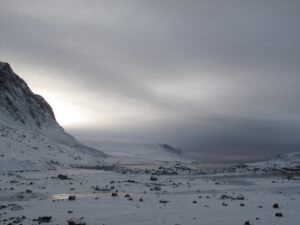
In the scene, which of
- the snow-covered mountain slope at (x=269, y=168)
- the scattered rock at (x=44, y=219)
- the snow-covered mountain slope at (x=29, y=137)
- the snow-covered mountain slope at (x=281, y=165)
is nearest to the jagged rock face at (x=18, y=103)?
the snow-covered mountain slope at (x=29, y=137)

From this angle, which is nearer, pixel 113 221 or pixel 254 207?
pixel 113 221

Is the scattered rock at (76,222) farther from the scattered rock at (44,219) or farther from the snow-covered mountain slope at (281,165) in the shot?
the snow-covered mountain slope at (281,165)

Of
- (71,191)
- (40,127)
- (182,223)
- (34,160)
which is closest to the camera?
(182,223)

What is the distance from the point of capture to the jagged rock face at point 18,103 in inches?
5143

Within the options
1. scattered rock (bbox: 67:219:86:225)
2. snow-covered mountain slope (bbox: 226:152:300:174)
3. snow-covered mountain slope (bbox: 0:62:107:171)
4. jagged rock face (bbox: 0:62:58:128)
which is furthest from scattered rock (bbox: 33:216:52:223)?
jagged rock face (bbox: 0:62:58:128)

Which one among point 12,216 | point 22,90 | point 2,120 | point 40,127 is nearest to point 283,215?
point 12,216

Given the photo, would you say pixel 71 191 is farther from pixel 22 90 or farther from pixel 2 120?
pixel 22 90

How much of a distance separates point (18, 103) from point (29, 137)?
36680 mm

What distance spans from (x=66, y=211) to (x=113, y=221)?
4.06 m

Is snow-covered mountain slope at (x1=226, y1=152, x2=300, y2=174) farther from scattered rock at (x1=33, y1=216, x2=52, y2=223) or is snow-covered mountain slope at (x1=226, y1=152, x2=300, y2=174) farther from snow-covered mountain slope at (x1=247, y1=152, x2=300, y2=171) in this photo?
scattered rock at (x1=33, y1=216, x2=52, y2=223)

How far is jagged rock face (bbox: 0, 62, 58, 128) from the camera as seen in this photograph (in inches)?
5143

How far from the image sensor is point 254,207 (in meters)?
31.3

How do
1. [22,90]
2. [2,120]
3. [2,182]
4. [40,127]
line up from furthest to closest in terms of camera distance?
[22,90]
[40,127]
[2,120]
[2,182]

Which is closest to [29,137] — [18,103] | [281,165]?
[18,103]
